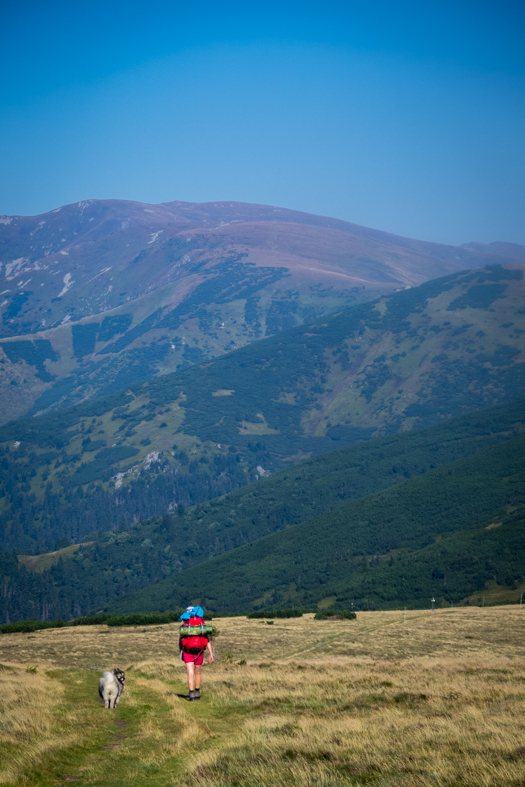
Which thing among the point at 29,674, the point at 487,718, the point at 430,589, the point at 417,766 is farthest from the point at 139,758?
the point at 430,589

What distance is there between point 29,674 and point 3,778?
17228mm

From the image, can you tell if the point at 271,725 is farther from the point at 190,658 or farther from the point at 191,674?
the point at 191,674

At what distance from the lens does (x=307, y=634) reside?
53.5 metres

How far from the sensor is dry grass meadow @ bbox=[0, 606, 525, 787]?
12.0 m

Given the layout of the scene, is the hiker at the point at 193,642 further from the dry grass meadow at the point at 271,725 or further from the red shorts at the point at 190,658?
the dry grass meadow at the point at 271,725

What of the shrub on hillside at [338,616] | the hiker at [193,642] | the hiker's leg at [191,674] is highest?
the hiker at [193,642]

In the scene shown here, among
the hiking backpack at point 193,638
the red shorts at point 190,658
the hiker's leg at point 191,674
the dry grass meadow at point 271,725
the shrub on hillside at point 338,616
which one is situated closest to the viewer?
the dry grass meadow at point 271,725

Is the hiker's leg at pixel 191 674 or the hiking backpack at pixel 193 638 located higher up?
the hiking backpack at pixel 193 638

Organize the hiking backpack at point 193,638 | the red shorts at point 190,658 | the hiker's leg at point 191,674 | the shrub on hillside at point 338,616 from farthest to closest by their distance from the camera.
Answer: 1. the shrub on hillside at point 338,616
2. the hiker's leg at point 191,674
3. the red shorts at point 190,658
4. the hiking backpack at point 193,638

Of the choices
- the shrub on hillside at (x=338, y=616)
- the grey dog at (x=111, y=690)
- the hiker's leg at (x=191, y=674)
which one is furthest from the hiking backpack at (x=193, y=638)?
the shrub on hillside at (x=338, y=616)

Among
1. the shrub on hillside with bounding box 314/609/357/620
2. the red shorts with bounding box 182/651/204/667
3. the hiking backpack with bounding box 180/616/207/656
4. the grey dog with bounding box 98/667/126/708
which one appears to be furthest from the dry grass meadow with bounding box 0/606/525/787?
the shrub on hillside with bounding box 314/609/357/620

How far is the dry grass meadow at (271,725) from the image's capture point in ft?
39.5

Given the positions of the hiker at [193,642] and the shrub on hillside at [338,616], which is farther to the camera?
the shrub on hillside at [338,616]

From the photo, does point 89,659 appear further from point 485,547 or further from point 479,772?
point 485,547
